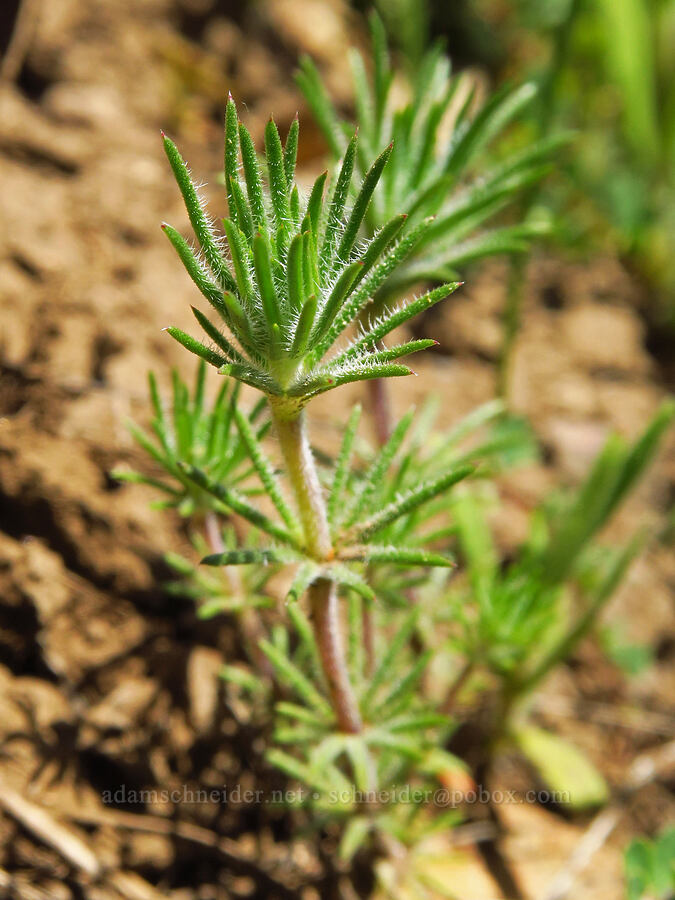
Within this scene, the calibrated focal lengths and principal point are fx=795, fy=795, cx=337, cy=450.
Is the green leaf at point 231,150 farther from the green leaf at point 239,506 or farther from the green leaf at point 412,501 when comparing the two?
the green leaf at point 412,501

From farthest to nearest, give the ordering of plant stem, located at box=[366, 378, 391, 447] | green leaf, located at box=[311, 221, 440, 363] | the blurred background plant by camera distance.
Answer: the blurred background plant, plant stem, located at box=[366, 378, 391, 447], green leaf, located at box=[311, 221, 440, 363]

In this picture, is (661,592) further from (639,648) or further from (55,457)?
(55,457)

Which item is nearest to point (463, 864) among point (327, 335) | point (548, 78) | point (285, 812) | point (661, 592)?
point (285, 812)

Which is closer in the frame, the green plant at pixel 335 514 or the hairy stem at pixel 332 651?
the green plant at pixel 335 514

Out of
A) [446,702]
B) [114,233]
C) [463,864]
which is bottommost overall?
[463,864]

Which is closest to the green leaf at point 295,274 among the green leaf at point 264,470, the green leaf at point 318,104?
the green leaf at point 264,470

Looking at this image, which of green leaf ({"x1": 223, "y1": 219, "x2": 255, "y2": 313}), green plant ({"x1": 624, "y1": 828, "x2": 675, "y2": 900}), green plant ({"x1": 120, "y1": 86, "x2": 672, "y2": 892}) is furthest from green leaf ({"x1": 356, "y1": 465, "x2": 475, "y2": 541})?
green plant ({"x1": 624, "y1": 828, "x2": 675, "y2": 900})

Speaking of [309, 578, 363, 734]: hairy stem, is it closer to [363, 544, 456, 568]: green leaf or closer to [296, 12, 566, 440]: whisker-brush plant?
[363, 544, 456, 568]: green leaf

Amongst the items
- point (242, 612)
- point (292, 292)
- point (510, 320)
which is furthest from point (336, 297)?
point (510, 320)
